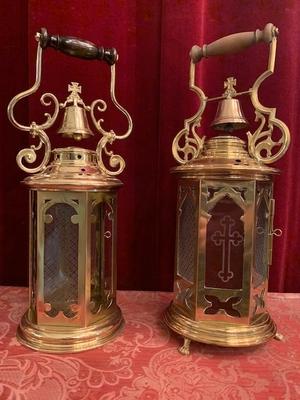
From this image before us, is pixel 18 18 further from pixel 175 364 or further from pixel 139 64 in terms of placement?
pixel 175 364

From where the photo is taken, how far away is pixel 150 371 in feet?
2.02

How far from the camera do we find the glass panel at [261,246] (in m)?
0.70

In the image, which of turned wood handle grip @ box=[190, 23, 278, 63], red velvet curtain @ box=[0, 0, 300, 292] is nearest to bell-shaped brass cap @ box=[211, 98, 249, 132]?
turned wood handle grip @ box=[190, 23, 278, 63]

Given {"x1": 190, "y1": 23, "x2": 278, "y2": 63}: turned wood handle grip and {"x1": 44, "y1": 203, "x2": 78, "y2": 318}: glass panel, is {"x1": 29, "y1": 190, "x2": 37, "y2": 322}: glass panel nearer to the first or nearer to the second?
{"x1": 44, "y1": 203, "x2": 78, "y2": 318}: glass panel

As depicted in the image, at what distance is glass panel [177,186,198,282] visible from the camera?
27.8 inches

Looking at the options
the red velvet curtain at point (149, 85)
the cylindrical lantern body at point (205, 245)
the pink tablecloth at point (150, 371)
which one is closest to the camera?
the pink tablecloth at point (150, 371)

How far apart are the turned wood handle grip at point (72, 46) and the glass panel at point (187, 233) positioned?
1.22 ft

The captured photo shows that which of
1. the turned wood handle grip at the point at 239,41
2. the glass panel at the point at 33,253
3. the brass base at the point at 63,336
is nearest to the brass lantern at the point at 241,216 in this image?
the turned wood handle grip at the point at 239,41

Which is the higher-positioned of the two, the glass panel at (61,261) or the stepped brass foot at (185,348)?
the glass panel at (61,261)

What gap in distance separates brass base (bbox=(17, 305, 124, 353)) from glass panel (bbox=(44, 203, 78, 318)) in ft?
0.14

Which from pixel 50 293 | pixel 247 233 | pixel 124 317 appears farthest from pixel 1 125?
pixel 247 233

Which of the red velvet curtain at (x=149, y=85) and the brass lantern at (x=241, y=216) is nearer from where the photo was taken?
the brass lantern at (x=241, y=216)

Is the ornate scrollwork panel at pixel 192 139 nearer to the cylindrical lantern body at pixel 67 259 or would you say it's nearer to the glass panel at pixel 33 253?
the cylindrical lantern body at pixel 67 259

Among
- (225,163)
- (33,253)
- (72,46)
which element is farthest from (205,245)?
(72,46)
